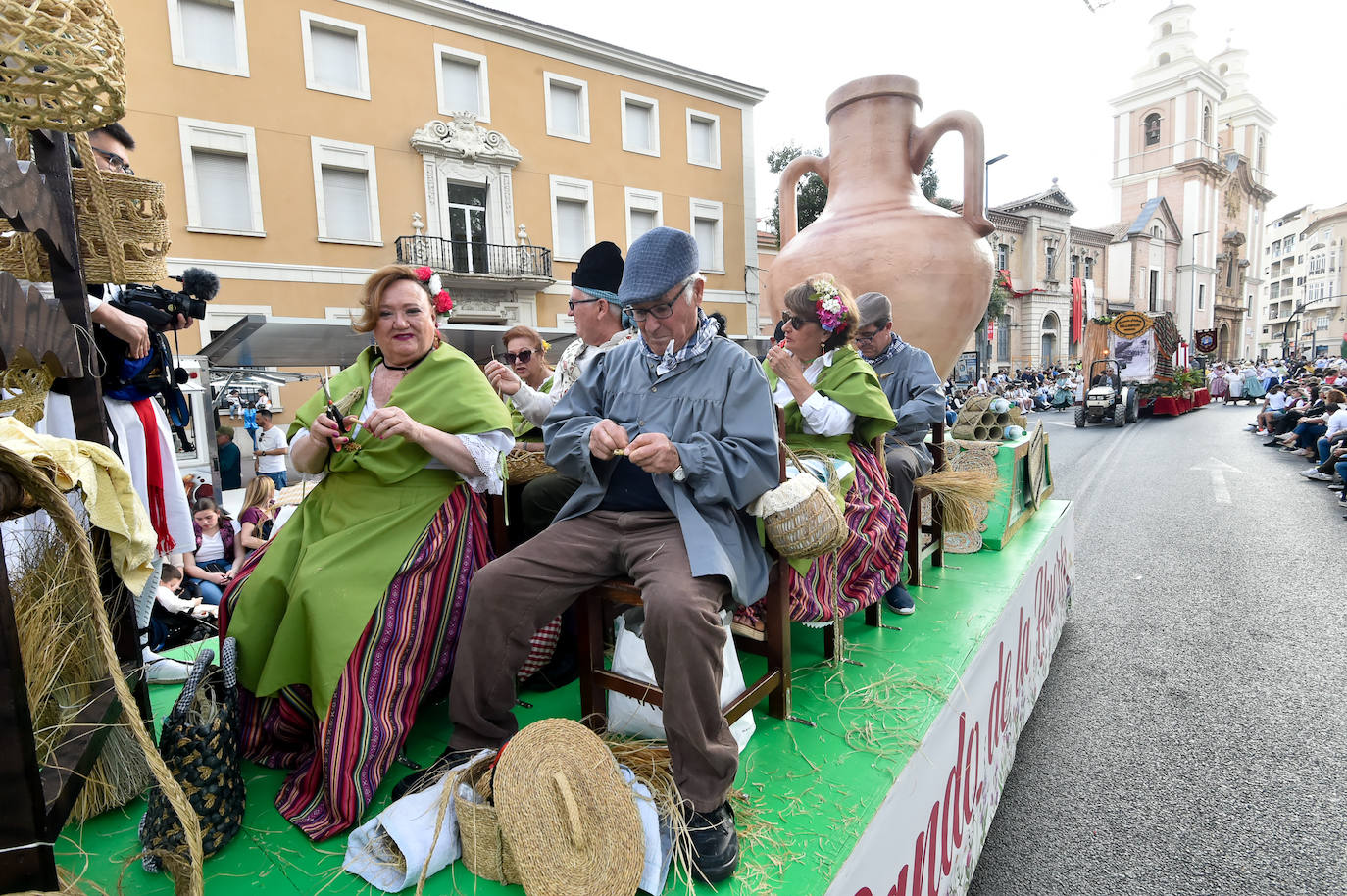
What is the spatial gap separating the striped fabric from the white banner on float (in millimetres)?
443

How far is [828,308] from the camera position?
2789 millimetres

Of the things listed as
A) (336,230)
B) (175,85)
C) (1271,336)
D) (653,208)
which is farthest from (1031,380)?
(1271,336)

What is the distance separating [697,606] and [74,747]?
1.30 metres

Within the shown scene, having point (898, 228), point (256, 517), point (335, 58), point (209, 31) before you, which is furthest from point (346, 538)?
point (335, 58)

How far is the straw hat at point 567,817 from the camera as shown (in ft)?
4.42

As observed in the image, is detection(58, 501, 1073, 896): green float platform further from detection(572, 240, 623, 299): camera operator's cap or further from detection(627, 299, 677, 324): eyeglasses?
detection(572, 240, 623, 299): camera operator's cap

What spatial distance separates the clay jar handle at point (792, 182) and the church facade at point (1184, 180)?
140 ft

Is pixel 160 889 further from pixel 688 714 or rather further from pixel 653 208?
pixel 653 208

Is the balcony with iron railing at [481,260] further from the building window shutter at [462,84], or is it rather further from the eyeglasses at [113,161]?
the eyeglasses at [113,161]

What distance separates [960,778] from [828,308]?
5.62 ft

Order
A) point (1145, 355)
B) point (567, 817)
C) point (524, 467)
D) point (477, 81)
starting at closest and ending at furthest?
point (567, 817), point (524, 467), point (477, 81), point (1145, 355)

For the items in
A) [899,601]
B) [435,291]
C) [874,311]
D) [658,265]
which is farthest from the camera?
[874,311]

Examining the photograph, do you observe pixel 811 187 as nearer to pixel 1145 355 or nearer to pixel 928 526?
pixel 1145 355

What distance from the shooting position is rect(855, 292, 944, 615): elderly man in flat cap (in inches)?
134
